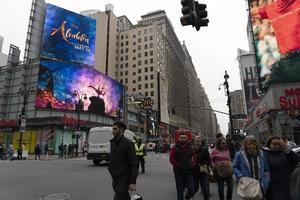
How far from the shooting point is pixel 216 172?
735 cm

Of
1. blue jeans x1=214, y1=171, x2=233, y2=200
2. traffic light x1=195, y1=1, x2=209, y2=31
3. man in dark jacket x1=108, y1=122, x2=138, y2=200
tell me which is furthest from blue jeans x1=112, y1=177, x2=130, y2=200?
traffic light x1=195, y1=1, x2=209, y2=31

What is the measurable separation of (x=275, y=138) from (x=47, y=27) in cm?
5732

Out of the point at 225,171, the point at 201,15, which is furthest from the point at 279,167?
the point at 201,15

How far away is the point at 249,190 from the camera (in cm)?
464

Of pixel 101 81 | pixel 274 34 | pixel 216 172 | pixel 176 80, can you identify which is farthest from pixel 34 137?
pixel 176 80

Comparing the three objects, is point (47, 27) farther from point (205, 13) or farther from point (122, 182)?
point (122, 182)

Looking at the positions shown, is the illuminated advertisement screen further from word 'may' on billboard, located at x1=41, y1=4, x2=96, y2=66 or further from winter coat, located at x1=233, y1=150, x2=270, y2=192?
winter coat, located at x1=233, y1=150, x2=270, y2=192

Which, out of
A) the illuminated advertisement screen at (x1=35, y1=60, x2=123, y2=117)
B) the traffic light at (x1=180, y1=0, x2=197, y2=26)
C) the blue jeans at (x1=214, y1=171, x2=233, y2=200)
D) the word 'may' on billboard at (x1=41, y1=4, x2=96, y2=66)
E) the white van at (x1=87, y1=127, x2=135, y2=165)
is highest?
the word 'may' on billboard at (x1=41, y1=4, x2=96, y2=66)

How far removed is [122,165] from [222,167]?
10.2ft

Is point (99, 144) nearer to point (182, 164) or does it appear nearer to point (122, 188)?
point (182, 164)

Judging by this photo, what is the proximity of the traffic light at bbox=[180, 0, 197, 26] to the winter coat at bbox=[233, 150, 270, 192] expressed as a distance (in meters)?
6.09

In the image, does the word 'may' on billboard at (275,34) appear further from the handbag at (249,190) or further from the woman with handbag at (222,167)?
the handbag at (249,190)

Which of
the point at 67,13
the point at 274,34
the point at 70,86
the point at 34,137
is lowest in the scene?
the point at 34,137

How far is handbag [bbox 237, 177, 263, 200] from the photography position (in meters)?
4.55
